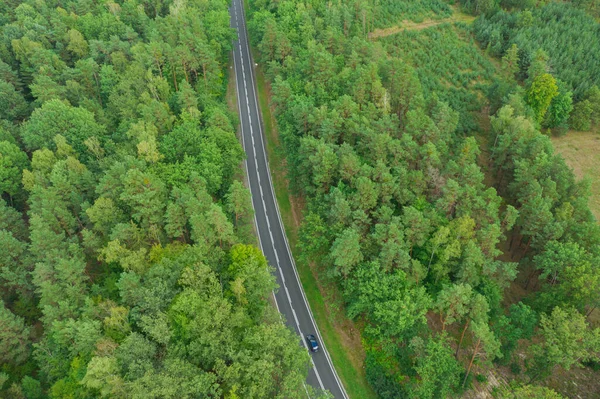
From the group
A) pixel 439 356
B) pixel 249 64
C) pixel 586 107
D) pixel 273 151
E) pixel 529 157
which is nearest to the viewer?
pixel 439 356

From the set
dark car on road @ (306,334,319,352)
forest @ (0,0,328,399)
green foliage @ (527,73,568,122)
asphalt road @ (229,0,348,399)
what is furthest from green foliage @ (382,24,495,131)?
dark car on road @ (306,334,319,352)

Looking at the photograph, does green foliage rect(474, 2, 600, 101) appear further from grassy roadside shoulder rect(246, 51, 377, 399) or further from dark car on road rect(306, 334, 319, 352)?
dark car on road rect(306, 334, 319, 352)

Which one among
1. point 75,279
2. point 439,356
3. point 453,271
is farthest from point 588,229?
point 75,279

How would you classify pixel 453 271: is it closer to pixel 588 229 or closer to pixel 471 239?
pixel 471 239

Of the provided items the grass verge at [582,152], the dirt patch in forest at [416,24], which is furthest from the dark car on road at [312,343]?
the dirt patch in forest at [416,24]

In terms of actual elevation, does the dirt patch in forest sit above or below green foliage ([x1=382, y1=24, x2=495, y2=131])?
above

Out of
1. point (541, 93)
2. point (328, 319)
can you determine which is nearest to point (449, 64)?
point (541, 93)
